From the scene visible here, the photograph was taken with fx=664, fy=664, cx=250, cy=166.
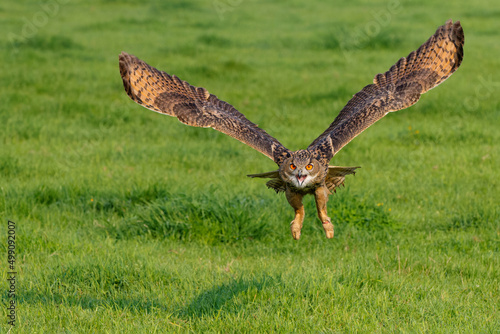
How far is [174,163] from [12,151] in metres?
2.34

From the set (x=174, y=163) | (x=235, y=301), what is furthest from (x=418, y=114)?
(x=235, y=301)

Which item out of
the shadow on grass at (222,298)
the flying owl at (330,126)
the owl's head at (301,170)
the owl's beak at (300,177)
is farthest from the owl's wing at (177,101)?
the shadow on grass at (222,298)

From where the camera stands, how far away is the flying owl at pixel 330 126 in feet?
13.3

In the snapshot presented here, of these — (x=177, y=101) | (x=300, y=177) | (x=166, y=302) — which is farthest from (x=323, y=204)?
(x=166, y=302)

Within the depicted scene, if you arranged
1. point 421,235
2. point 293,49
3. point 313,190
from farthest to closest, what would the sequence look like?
point 293,49
point 421,235
point 313,190

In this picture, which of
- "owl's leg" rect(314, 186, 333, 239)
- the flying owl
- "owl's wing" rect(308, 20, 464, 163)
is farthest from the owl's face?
"owl's wing" rect(308, 20, 464, 163)

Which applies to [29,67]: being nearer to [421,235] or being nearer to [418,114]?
[418,114]

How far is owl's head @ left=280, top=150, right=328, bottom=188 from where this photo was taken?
3.81 m

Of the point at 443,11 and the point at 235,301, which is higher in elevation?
the point at 443,11

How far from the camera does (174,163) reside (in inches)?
373

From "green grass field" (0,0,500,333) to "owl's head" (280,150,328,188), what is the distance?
152cm

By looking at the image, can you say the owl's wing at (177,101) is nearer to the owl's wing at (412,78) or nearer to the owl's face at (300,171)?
the owl's face at (300,171)

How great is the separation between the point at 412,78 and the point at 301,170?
1.83m

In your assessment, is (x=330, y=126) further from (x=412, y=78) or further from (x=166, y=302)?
(x=166, y=302)
